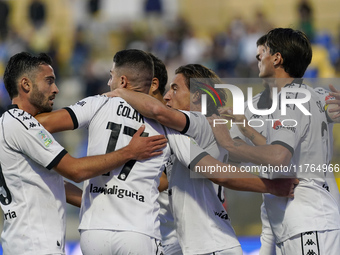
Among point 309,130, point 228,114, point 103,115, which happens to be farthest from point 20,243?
point 309,130

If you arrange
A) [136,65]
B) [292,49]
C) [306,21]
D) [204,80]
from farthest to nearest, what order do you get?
1. [306,21]
2. [204,80]
3. [292,49]
4. [136,65]

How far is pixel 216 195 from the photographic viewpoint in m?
5.33

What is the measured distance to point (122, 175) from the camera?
4.76 m

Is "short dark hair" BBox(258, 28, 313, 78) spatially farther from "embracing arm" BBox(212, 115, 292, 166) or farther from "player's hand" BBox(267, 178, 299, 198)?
"player's hand" BBox(267, 178, 299, 198)

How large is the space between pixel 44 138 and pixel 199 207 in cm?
152

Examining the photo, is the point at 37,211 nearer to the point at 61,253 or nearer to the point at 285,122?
the point at 61,253

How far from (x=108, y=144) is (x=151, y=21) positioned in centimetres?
1337

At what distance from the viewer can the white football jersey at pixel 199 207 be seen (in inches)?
201

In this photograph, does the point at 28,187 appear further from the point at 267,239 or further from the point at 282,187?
the point at 267,239

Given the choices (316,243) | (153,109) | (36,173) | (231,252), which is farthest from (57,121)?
(316,243)

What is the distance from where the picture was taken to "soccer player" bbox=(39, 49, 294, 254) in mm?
4609

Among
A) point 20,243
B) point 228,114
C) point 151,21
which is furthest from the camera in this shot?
point 151,21

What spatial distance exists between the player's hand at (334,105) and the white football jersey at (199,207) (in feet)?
3.72

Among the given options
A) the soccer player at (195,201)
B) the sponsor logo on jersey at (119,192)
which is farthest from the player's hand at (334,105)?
the sponsor logo on jersey at (119,192)
